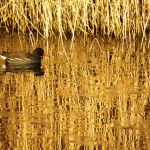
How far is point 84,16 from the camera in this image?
37.9ft

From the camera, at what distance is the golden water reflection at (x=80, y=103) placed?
22.0 feet

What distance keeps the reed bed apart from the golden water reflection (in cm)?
85

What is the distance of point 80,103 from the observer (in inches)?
313

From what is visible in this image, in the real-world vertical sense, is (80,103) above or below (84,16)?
below

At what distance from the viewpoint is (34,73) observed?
32.5ft

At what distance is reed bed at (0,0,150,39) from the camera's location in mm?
11727

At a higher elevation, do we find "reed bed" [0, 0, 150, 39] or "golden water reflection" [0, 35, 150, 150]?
"reed bed" [0, 0, 150, 39]

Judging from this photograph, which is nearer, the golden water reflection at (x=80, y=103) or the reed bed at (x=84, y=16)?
the golden water reflection at (x=80, y=103)

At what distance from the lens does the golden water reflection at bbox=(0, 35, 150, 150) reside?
22.0 ft

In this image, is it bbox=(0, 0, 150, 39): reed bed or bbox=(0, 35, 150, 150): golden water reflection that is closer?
bbox=(0, 35, 150, 150): golden water reflection

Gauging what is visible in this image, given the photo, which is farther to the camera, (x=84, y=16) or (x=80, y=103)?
(x=84, y=16)

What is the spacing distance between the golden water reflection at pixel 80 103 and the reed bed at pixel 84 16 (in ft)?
2.79

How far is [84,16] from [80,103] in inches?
150

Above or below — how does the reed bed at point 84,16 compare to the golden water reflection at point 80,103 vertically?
above
